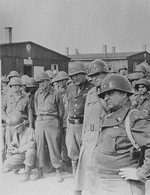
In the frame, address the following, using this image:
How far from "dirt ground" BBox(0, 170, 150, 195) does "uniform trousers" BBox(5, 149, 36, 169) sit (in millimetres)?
115

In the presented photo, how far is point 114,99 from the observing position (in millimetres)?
2420

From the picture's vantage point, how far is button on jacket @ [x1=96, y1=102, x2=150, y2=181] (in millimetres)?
2188

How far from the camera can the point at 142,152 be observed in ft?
7.38

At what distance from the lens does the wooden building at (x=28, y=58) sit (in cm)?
395

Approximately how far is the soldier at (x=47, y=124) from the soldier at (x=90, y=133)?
3.16 feet

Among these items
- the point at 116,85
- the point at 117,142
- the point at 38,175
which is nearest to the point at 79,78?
the point at 116,85

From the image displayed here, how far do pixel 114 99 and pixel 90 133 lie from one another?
0.75 metres

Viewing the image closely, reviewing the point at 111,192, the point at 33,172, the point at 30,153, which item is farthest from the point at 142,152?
the point at 33,172

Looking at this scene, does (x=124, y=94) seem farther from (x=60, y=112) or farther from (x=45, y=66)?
(x=45, y=66)

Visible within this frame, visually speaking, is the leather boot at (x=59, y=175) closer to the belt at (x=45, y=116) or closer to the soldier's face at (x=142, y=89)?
the belt at (x=45, y=116)

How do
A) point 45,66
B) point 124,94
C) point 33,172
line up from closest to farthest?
point 124,94 → point 33,172 → point 45,66

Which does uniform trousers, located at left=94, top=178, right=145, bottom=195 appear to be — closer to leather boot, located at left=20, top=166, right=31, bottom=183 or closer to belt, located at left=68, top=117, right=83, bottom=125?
belt, located at left=68, top=117, right=83, bottom=125

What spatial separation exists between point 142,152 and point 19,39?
216cm

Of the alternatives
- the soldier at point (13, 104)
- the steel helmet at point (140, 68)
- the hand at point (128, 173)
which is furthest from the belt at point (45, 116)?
the hand at point (128, 173)
